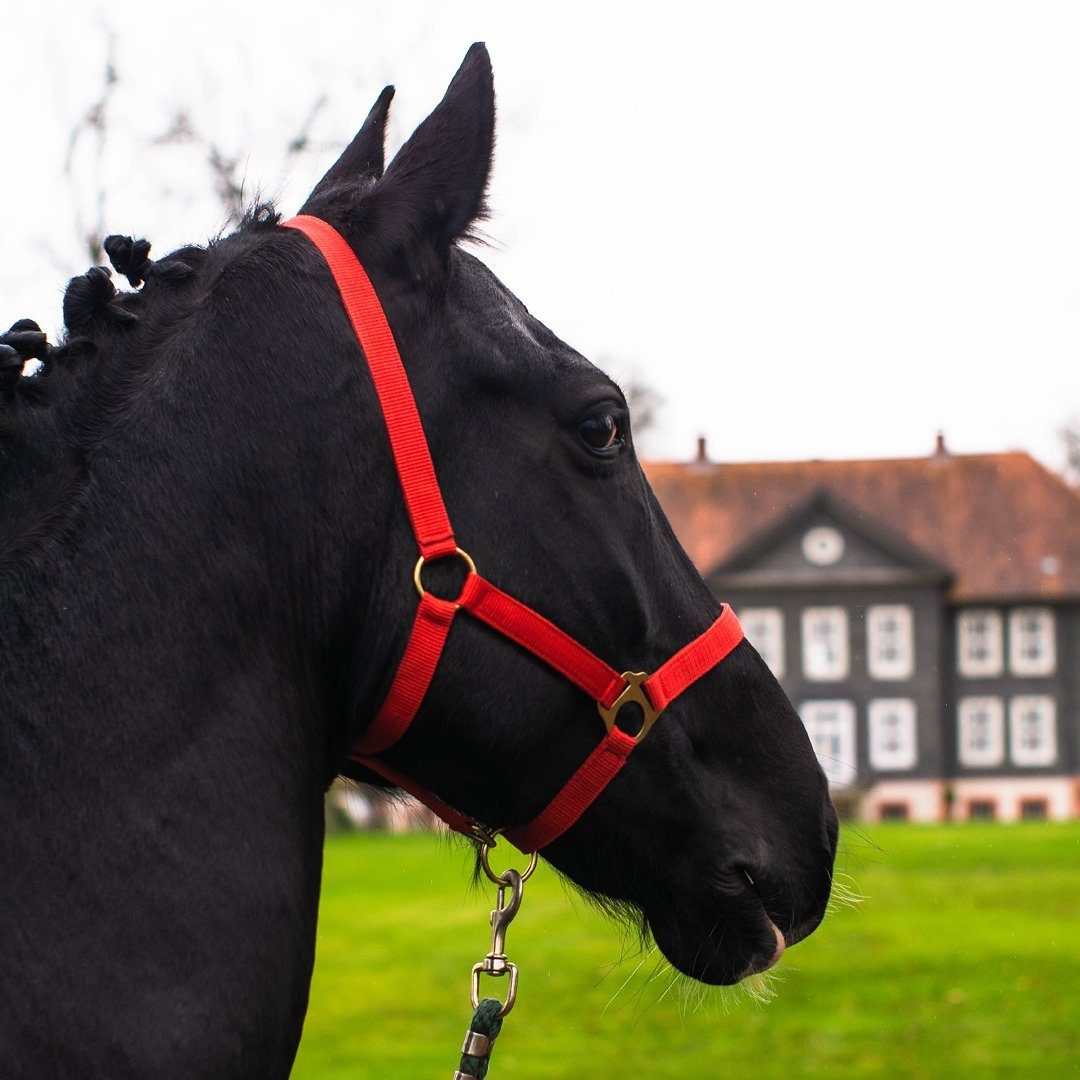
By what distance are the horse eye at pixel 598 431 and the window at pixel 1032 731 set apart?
2272 inches

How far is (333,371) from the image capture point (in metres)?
1.90

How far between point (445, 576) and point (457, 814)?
437mm

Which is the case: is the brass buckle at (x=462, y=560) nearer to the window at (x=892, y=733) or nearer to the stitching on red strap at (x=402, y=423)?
the stitching on red strap at (x=402, y=423)

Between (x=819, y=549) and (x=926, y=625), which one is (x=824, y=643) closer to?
(x=819, y=549)

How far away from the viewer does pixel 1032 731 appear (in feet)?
187

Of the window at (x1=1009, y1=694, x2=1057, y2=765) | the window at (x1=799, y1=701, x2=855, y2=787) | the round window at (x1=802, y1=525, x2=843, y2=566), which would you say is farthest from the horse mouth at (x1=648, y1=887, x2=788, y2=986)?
the window at (x1=1009, y1=694, x2=1057, y2=765)

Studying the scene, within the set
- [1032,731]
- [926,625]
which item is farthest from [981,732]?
[926,625]

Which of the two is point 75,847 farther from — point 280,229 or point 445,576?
point 280,229

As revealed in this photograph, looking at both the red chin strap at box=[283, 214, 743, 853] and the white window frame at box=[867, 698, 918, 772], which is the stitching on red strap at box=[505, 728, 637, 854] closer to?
the red chin strap at box=[283, 214, 743, 853]

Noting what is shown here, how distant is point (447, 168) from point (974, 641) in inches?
2260

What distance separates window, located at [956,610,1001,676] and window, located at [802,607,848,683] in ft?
15.2

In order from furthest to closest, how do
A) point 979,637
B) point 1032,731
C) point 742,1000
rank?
1. point 1032,731
2. point 979,637
3. point 742,1000

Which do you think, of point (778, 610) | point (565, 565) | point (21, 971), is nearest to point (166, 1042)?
point (21, 971)

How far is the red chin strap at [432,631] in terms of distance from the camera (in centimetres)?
189
